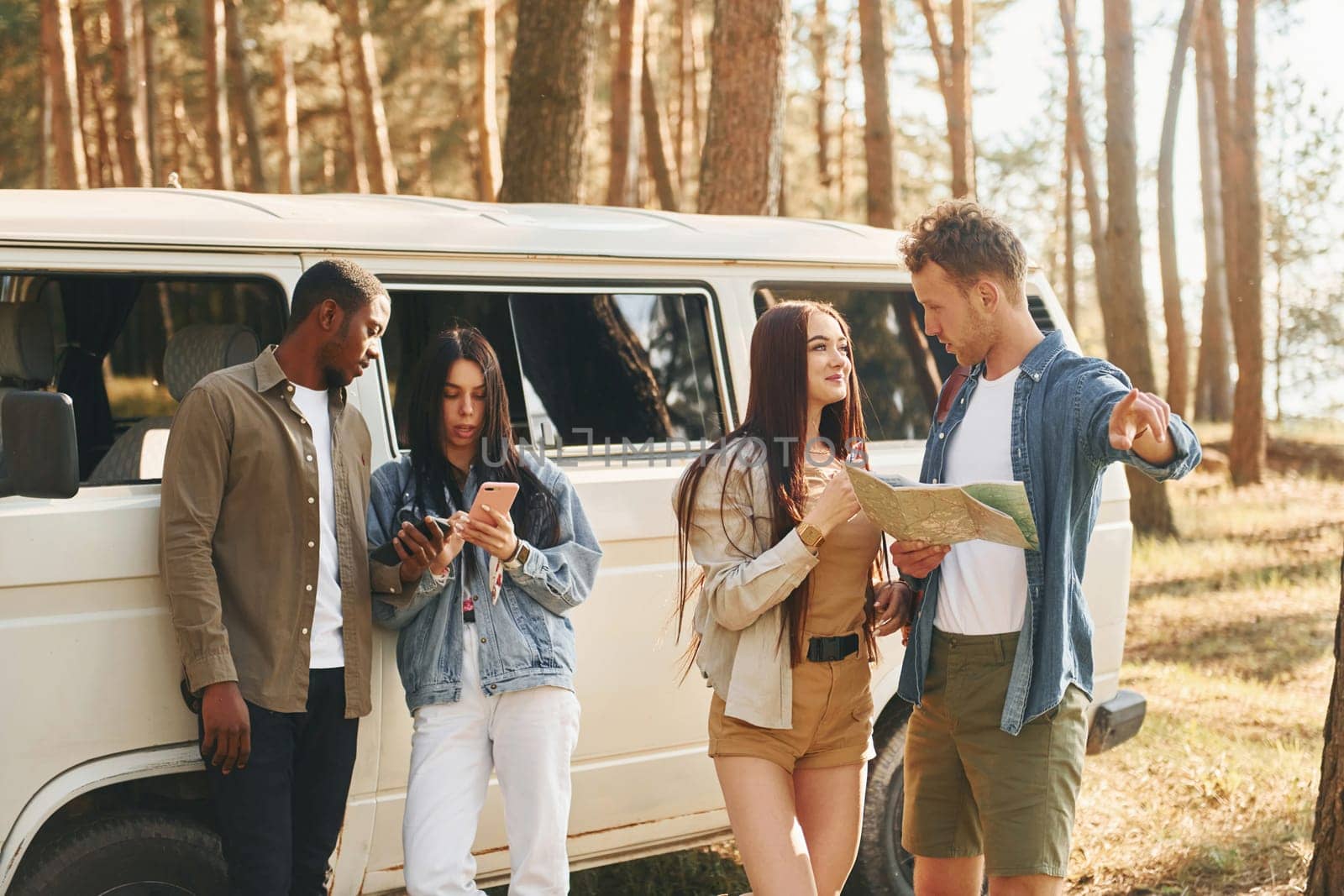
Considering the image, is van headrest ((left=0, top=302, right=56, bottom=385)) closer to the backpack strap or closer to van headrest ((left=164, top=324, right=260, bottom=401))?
van headrest ((left=164, top=324, right=260, bottom=401))

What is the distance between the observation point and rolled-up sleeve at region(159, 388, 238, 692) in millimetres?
2957

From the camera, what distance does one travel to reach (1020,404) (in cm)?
292

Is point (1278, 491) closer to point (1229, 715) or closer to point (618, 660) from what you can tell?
point (1229, 715)

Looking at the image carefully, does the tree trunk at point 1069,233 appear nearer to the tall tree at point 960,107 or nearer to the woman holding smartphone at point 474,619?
the tall tree at point 960,107

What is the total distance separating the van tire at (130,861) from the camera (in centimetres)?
315

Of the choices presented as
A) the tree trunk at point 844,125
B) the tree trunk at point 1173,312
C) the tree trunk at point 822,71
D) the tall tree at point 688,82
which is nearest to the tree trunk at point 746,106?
the tree trunk at point 1173,312

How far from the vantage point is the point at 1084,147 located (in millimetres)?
22125

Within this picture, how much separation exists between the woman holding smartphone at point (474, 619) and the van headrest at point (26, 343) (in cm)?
100

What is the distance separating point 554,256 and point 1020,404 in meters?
1.56

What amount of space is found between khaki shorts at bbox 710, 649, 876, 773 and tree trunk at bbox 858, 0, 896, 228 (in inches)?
365

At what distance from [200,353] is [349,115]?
727 inches

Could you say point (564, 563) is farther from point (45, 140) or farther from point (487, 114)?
point (45, 140)

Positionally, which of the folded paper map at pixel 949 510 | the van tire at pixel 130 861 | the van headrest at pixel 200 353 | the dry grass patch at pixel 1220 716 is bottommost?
the dry grass patch at pixel 1220 716

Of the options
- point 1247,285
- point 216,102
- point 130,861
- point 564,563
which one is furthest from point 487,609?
point 216,102
